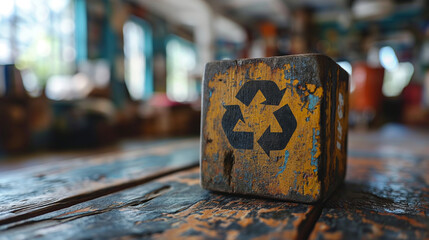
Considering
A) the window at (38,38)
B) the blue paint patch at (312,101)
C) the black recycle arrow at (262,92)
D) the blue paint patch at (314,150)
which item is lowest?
the blue paint patch at (314,150)

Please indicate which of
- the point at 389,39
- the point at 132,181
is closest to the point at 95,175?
the point at 132,181

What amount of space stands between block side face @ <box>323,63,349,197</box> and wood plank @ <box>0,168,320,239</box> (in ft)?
0.31

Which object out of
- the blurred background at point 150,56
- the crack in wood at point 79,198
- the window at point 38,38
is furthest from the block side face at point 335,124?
the window at point 38,38

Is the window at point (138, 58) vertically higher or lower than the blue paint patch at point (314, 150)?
higher

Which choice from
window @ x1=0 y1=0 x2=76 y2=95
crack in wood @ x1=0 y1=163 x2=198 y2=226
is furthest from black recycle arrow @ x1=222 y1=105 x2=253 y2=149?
window @ x1=0 y1=0 x2=76 y2=95

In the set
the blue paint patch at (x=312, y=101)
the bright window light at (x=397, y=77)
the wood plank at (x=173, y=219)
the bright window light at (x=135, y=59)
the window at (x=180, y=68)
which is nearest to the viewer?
the wood plank at (x=173, y=219)

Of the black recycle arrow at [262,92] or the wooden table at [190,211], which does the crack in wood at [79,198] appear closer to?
the wooden table at [190,211]

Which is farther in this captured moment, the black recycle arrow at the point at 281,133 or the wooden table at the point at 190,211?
the black recycle arrow at the point at 281,133

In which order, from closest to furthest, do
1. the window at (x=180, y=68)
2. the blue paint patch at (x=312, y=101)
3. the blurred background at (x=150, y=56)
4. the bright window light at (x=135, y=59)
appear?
the blue paint patch at (x=312, y=101)
the blurred background at (x=150, y=56)
the bright window light at (x=135, y=59)
the window at (x=180, y=68)

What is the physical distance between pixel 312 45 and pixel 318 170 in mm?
6344

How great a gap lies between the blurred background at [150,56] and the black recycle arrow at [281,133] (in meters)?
2.11

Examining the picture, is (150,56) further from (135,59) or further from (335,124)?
(335,124)

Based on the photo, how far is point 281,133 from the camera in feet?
1.81

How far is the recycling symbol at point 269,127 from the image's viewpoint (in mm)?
545
